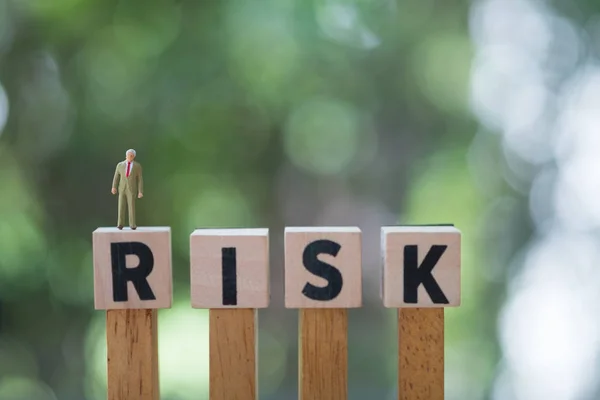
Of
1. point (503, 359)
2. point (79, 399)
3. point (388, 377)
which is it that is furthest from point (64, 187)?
point (503, 359)

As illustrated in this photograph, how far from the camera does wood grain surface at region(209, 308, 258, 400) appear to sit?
0.99 m

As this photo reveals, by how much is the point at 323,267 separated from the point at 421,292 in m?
0.15

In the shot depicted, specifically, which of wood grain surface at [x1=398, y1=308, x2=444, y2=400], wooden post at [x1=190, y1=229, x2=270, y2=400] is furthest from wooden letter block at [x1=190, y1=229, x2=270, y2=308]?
wood grain surface at [x1=398, y1=308, x2=444, y2=400]

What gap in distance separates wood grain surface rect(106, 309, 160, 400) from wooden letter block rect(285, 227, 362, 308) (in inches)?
9.1

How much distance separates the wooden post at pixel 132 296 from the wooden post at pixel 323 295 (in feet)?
0.64

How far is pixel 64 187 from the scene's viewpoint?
4.61 feet

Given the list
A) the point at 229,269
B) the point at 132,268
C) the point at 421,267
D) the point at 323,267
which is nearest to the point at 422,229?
the point at 421,267

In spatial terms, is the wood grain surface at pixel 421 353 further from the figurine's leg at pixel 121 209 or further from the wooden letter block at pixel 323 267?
the figurine's leg at pixel 121 209

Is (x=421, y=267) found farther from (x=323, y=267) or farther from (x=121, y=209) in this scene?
(x=121, y=209)

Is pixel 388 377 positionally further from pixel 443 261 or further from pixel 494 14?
pixel 494 14

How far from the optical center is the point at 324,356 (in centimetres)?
99

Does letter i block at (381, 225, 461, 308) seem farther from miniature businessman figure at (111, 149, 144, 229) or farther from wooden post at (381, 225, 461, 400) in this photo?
miniature businessman figure at (111, 149, 144, 229)

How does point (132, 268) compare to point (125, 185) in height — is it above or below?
below

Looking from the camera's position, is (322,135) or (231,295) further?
(322,135)
